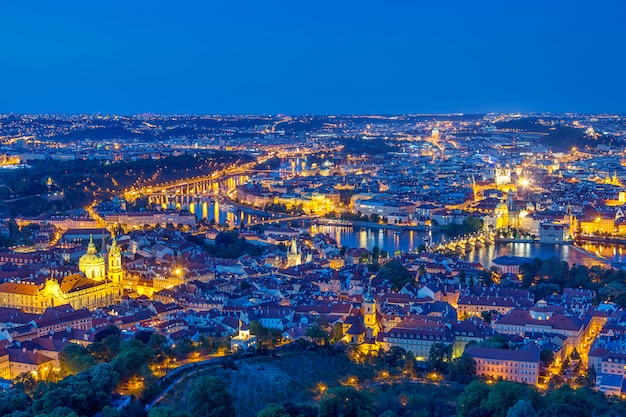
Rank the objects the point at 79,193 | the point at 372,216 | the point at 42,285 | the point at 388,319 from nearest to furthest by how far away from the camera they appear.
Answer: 1. the point at 388,319
2. the point at 42,285
3. the point at 372,216
4. the point at 79,193

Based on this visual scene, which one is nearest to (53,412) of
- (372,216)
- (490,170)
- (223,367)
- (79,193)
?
(223,367)

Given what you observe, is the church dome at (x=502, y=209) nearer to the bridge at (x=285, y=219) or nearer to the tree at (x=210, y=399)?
the bridge at (x=285, y=219)

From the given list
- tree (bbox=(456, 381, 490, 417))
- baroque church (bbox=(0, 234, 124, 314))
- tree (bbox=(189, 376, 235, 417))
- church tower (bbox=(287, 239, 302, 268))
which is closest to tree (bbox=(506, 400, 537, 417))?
tree (bbox=(456, 381, 490, 417))

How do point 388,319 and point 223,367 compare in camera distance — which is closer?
point 223,367

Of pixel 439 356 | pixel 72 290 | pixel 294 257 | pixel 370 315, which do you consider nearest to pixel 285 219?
pixel 294 257

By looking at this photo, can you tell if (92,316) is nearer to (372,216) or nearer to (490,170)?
(372,216)

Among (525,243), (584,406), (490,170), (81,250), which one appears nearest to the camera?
(584,406)
